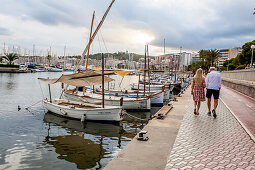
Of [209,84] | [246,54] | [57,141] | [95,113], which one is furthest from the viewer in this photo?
[246,54]

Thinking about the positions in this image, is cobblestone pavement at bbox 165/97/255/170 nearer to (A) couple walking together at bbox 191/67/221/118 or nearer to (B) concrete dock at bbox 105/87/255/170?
(B) concrete dock at bbox 105/87/255/170

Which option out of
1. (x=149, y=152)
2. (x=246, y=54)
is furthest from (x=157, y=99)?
(x=246, y=54)

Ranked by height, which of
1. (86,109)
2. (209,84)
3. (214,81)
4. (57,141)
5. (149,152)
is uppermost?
(214,81)

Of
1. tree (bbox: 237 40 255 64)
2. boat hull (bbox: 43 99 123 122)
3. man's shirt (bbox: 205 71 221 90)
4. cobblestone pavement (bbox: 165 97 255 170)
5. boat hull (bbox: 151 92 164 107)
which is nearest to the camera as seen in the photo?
cobblestone pavement (bbox: 165 97 255 170)

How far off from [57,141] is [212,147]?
8.24 meters

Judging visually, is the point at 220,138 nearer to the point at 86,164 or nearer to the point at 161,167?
the point at 161,167

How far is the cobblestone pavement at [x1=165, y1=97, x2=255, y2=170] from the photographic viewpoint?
179 inches

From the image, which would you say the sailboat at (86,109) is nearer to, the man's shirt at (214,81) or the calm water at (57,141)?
Result: the calm water at (57,141)

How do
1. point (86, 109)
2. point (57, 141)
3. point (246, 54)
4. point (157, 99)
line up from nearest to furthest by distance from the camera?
point (57, 141)
point (86, 109)
point (157, 99)
point (246, 54)

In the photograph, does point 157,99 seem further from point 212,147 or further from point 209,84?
point 212,147

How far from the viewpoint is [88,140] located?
10898mm

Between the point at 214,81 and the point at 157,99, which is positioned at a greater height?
the point at 214,81

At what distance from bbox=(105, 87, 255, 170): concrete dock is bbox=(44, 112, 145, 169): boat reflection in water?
2545 millimetres

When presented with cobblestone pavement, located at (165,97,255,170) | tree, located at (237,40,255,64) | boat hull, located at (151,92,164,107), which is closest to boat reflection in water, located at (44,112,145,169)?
cobblestone pavement, located at (165,97,255,170)
